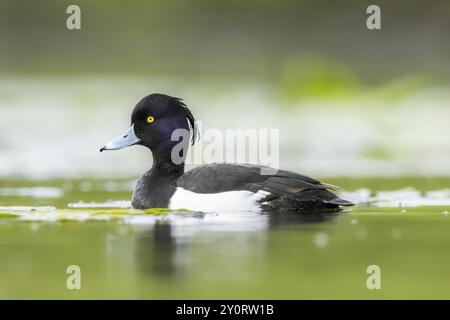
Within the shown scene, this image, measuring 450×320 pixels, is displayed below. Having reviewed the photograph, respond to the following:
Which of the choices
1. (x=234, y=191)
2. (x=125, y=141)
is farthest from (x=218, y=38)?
(x=234, y=191)

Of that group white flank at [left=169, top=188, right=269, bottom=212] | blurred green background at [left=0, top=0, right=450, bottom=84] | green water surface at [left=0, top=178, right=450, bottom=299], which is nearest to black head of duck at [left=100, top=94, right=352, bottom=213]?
white flank at [left=169, top=188, right=269, bottom=212]

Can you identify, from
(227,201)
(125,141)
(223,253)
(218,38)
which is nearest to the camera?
(223,253)

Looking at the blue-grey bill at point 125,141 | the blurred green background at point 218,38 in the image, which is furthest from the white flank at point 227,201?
the blurred green background at point 218,38

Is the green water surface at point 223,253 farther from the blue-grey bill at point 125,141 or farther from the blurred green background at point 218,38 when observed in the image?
the blurred green background at point 218,38

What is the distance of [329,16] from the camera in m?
26.3

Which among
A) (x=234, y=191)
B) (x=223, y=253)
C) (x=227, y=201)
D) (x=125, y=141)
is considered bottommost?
(x=223, y=253)

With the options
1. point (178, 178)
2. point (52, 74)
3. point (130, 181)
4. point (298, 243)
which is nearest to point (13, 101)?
point (52, 74)

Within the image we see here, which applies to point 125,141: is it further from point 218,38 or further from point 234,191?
point 218,38

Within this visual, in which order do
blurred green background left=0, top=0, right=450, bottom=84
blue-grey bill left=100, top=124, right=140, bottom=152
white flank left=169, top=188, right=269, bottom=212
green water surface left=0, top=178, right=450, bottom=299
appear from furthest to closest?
blurred green background left=0, top=0, right=450, bottom=84
blue-grey bill left=100, top=124, right=140, bottom=152
white flank left=169, top=188, right=269, bottom=212
green water surface left=0, top=178, right=450, bottom=299

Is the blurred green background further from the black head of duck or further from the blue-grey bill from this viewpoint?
the black head of duck

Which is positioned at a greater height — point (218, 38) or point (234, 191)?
point (218, 38)

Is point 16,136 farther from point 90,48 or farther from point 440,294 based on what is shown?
point 440,294

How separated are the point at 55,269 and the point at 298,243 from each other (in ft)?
7.24

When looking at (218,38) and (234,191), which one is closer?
(234,191)
